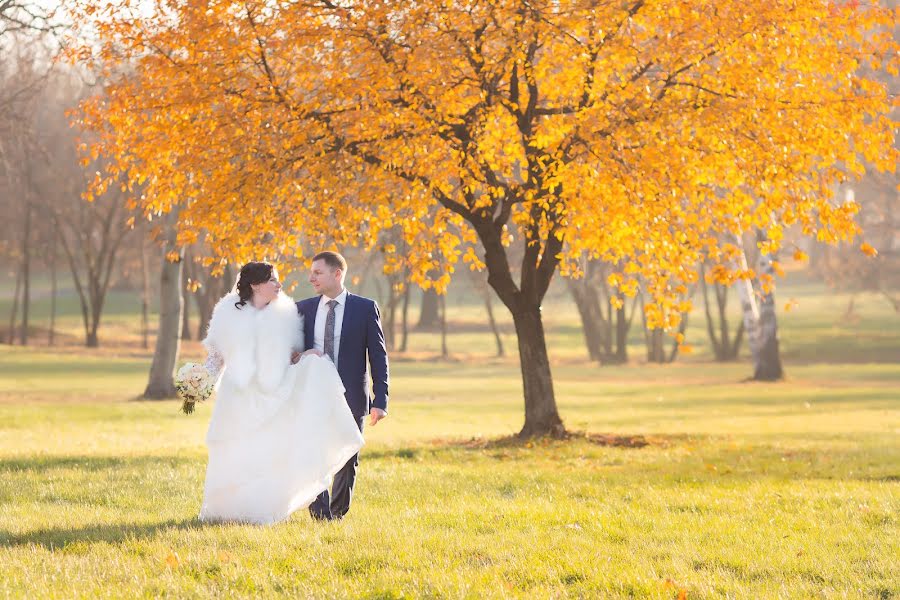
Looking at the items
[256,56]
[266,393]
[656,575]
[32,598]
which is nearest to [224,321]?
[266,393]

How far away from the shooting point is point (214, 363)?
855 centimetres

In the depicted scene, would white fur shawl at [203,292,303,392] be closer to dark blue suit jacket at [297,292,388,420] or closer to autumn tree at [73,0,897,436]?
dark blue suit jacket at [297,292,388,420]

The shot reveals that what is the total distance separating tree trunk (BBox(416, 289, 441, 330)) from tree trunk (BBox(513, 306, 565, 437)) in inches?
2078

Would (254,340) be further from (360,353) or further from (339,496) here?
(339,496)

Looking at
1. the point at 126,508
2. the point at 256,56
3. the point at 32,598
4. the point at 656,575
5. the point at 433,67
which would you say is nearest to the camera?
the point at 32,598

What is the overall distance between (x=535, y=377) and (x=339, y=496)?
8890mm

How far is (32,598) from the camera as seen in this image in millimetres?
5887

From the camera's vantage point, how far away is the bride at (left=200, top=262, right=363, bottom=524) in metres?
8.23

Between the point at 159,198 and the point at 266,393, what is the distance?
7.31 metres

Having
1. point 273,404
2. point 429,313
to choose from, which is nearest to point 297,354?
point 273,404

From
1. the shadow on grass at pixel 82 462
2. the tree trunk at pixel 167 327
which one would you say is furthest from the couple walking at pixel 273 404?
the tree trunk at pixel 167 327

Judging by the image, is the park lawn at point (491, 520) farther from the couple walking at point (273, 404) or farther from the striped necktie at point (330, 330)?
the striped necktie at point (330, 330)

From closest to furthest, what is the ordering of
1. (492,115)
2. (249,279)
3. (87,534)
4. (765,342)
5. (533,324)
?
(87,534), (249,279), (492,115), (533,324), (765,342)

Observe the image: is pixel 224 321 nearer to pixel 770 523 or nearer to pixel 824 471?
pixel 770 523
